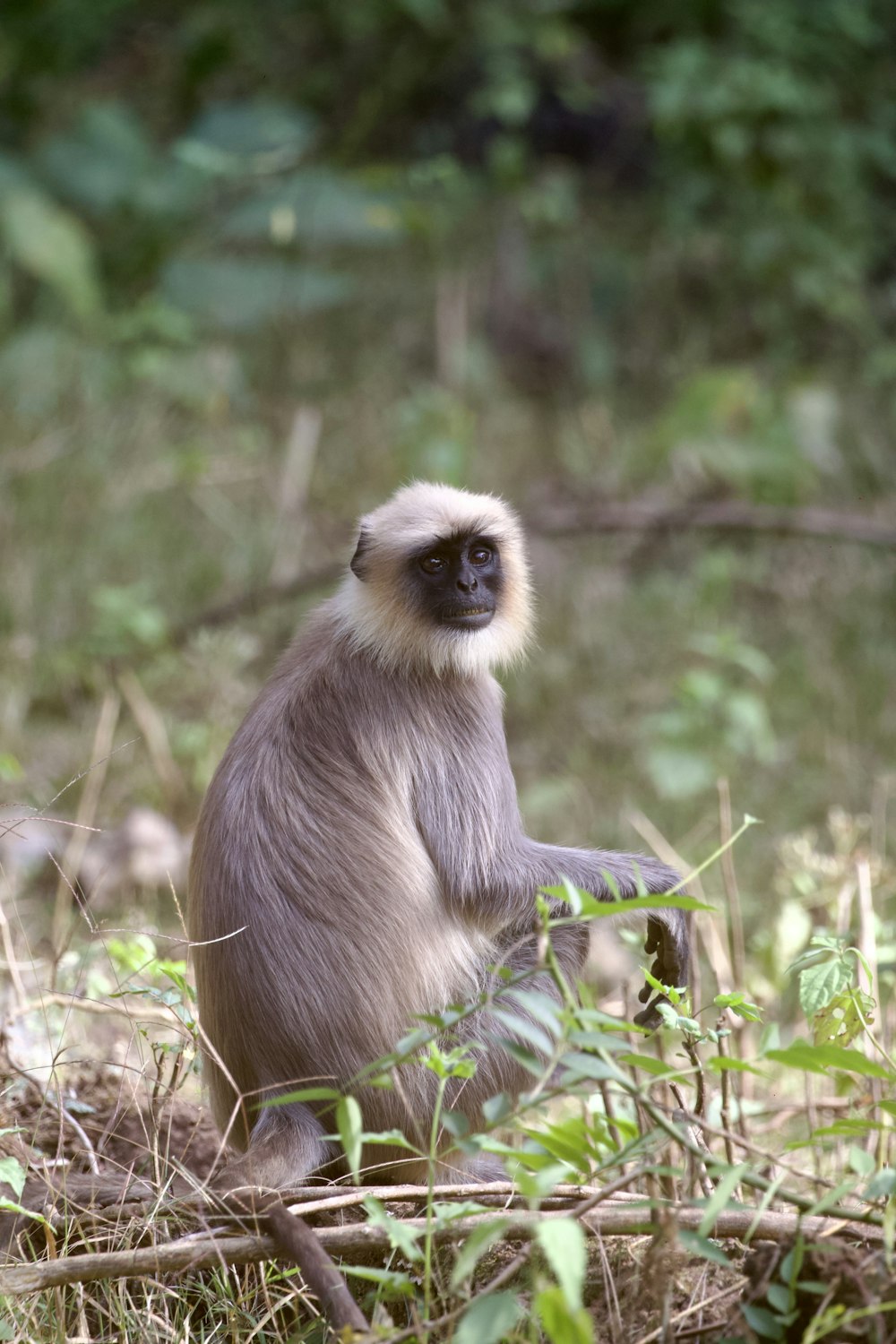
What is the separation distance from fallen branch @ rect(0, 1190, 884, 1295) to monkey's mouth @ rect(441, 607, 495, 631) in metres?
1.35

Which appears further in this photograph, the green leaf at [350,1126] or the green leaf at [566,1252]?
the green leaf at [350,1126]

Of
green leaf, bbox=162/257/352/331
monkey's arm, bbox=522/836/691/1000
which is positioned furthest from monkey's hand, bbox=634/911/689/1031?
green leaf, bbox=162/257/352/331

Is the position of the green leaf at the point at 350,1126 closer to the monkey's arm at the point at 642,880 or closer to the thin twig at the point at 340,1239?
the thin twig at the point at 340,1239

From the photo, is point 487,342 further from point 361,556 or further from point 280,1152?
point 280,1152

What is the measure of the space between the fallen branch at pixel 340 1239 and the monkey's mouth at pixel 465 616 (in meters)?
1.35

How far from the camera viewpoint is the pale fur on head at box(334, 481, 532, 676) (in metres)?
3.24

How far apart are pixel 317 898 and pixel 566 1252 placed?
1192 millimetres

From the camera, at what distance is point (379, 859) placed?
290cm

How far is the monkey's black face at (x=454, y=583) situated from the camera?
3.28 m

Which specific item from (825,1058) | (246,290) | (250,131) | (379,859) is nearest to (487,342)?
(246,290)

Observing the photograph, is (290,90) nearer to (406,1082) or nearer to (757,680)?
(757,680)

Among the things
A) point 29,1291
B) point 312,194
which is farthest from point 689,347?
point 29,1291

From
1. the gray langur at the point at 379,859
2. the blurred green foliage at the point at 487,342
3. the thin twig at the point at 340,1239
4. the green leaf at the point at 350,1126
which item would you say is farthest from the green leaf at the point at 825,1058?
the blurred green foliage at the point at 487,342

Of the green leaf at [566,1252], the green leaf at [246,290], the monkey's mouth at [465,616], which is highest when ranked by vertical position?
the green leaf at [246,290]
